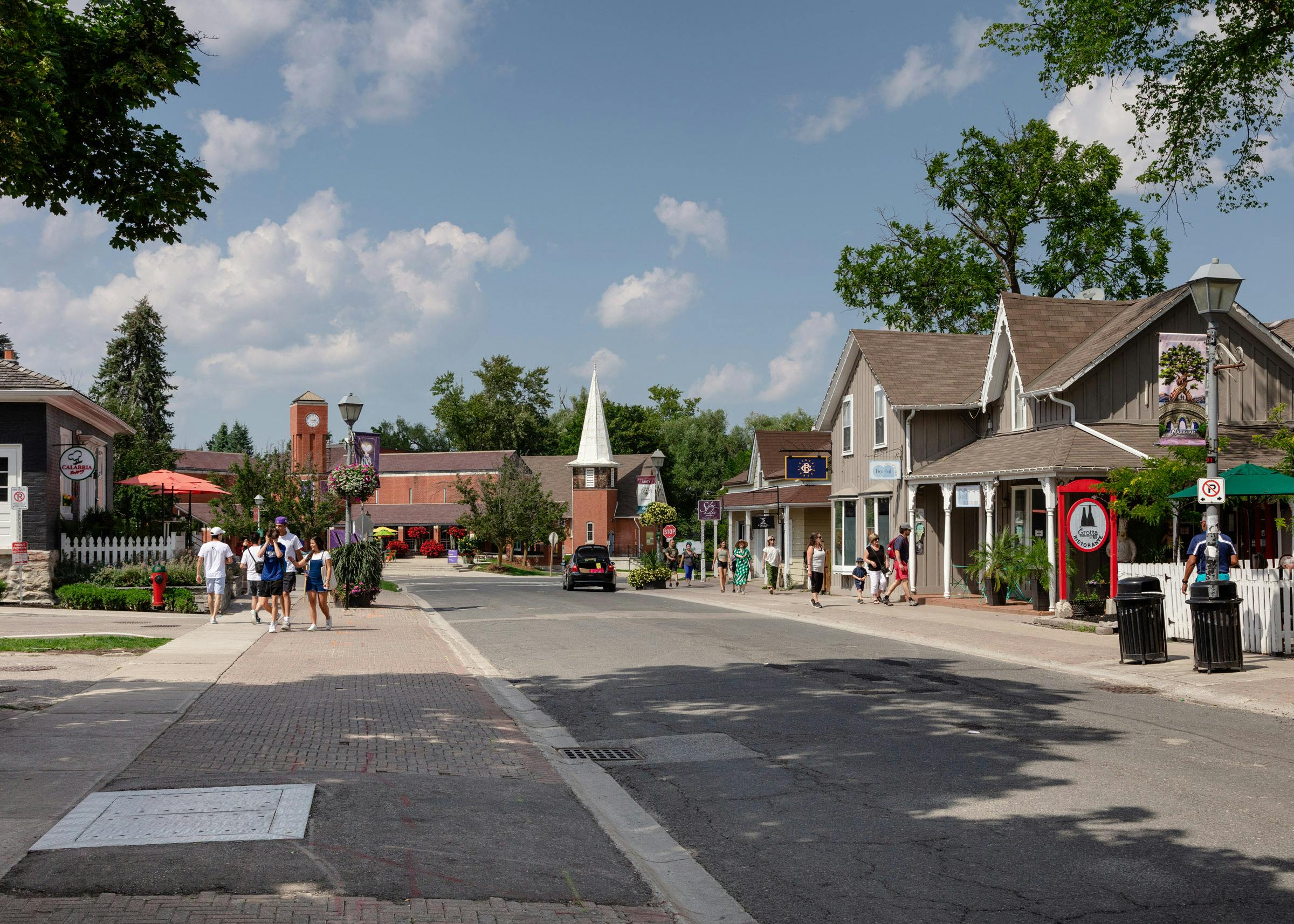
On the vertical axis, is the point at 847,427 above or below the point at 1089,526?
above

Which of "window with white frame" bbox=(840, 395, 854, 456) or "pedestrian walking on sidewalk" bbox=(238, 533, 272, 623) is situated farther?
"window with white frame" bbox=(840, 395, 854, 456)

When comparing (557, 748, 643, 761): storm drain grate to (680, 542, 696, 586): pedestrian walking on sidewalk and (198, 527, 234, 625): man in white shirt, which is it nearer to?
(198, 527, 234, 625): man in white shirt

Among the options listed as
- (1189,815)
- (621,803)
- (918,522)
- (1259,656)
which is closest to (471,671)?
(621,803)

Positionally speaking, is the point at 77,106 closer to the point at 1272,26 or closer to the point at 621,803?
the point at 621,803

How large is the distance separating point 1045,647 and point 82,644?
14.0 meters

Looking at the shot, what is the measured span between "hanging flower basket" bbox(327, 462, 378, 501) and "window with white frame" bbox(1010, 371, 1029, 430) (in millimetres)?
16059

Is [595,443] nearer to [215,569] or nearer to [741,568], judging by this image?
[741,568]

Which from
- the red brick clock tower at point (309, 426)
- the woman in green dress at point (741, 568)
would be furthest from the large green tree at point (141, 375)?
the woman in green dress at point (741, 568)

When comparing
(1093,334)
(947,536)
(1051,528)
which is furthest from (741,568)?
(1051,528)

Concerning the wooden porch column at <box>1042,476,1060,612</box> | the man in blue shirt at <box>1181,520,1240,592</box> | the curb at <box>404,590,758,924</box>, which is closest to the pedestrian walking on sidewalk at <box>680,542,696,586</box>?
the wooden porch column at <box>1042,476,1060,612</box>

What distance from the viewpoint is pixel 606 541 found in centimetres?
8594

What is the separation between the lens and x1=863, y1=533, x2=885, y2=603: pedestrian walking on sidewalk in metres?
28.5

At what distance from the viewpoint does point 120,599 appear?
23.2 m

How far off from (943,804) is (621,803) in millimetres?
2080
